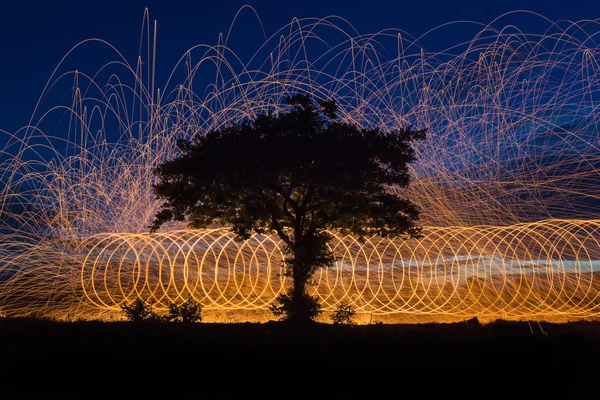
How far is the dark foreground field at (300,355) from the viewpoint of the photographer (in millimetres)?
7387

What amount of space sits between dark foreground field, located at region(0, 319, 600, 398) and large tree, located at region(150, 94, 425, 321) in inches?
163

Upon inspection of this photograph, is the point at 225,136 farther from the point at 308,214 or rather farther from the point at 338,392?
the point at 338,392

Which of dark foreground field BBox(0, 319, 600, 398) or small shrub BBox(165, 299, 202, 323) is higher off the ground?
small shrub BBox(165, 299, 202, 323)

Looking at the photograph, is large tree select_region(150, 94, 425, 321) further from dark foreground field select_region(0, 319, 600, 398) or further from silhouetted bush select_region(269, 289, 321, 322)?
dark foreground field select_region(0, 319, 600, 398)

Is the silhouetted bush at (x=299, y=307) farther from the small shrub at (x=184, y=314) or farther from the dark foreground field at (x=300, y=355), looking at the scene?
the dark foreground field at (x=300, y=355)

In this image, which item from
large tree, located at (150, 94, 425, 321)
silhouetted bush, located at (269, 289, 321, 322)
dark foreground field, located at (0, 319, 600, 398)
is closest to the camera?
dark foreground field, located at (0, 319, 600, 398)

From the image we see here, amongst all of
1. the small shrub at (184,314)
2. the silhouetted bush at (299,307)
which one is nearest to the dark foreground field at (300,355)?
the small shrub at (184,314)

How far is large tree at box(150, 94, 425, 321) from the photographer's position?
13336 mm

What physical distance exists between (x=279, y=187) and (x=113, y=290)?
1719 centimetres

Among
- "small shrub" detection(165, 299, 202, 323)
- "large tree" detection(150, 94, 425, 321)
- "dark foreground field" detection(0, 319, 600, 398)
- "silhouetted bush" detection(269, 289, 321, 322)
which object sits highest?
"large tree" detection(150, 94, 425, 321)

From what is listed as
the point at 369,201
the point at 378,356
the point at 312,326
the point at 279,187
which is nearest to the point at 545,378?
the point at 378,356

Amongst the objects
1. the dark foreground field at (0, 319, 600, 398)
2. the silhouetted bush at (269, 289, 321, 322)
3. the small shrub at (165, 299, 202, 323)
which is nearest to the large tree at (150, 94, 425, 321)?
the silhouetted bush at (269, 289, 321, 322)

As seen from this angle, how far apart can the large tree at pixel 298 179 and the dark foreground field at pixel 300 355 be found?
163 inches

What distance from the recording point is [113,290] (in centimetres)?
2798
